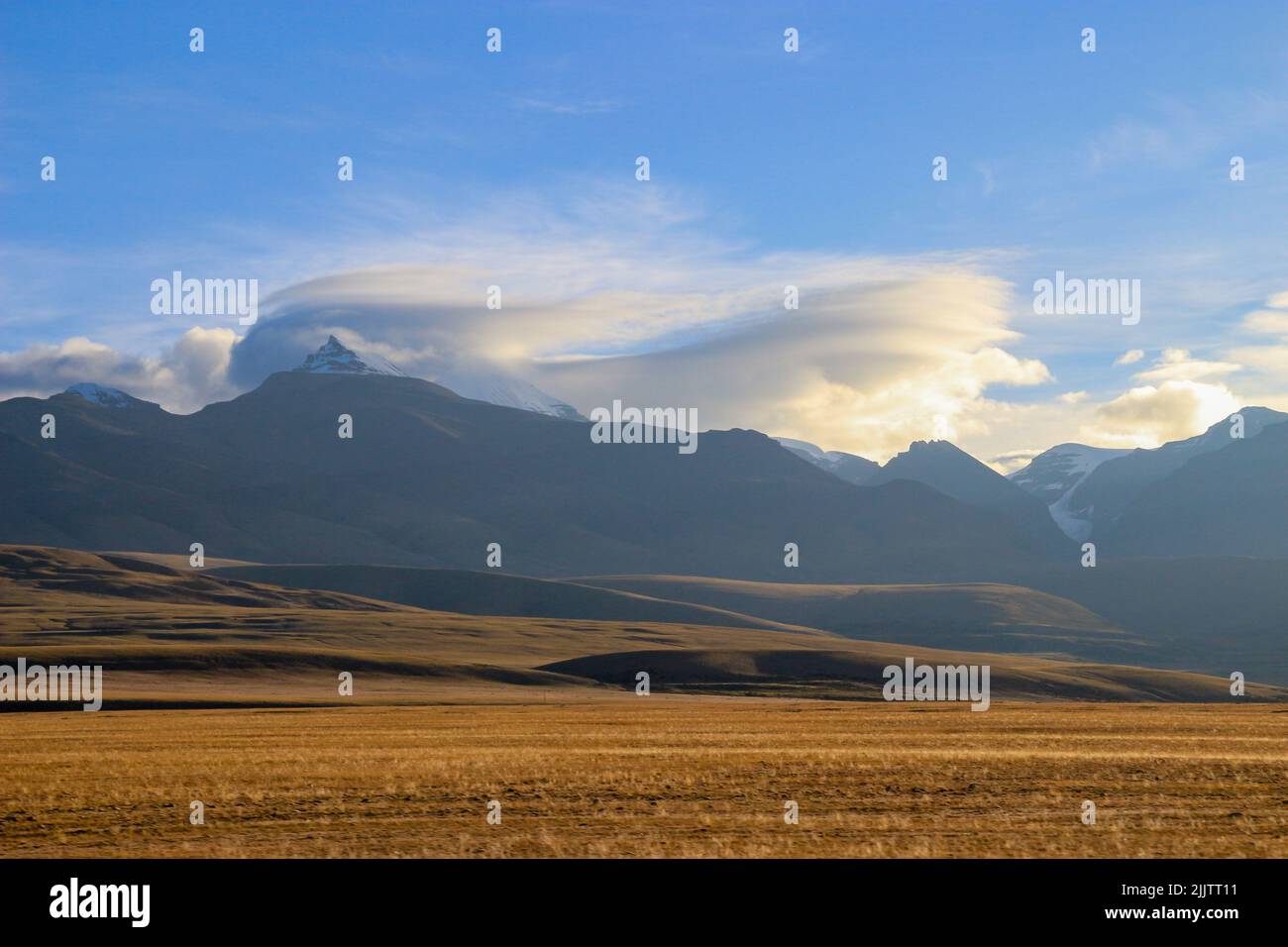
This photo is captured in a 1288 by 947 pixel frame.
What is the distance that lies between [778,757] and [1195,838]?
58.7ft

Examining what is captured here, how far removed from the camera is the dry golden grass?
73.9 ft

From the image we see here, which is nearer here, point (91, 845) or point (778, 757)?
point (91, 845)

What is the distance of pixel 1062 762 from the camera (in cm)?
3681

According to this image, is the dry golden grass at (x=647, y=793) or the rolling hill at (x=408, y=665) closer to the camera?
the dry golden grass at (x=647, y=793)

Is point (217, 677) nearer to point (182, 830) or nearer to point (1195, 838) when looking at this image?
point (182, 830)

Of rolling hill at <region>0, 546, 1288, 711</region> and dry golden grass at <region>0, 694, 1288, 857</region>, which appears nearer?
dry golden grass at <region>0, 694, 1288, 857</region>

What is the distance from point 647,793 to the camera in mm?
29703

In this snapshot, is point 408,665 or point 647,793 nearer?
point 647,793

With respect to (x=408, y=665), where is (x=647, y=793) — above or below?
above

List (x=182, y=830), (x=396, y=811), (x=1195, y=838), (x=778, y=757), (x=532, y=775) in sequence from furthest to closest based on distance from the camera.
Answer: (x=778, y=757), (x=532, y=775), (x=396, y=811), (x=182, y=830), (x=1195, y=838)

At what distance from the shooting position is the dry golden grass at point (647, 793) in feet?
73.9
